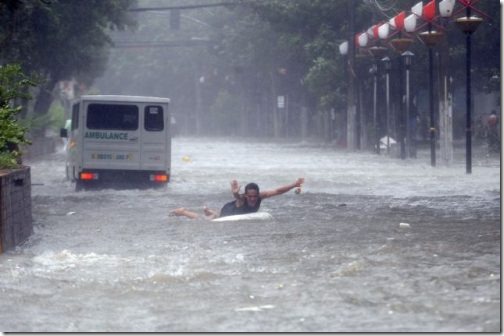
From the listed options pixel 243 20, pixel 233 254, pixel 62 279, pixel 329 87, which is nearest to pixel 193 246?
pixel 233 254

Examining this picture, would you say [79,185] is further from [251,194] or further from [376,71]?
[376,71]

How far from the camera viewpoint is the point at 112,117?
1076 inches

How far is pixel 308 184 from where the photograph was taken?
29.4m

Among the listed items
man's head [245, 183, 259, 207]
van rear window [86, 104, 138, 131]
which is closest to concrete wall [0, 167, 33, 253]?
man's head [245, 183, 259, 207]

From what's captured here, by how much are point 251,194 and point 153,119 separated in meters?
9.55

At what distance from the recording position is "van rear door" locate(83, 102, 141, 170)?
27.1 meters

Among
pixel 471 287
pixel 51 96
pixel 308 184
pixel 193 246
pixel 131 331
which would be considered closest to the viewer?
pixel 131 331

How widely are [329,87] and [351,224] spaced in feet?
117

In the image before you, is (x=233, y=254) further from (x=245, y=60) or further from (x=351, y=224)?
(x=245, y=60)

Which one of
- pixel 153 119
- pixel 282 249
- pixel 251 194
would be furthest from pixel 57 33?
pixel 282 249

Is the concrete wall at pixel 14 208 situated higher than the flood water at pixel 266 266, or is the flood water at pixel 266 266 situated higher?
the concrete wall at pixel 14 208

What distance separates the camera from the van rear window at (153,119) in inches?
1080

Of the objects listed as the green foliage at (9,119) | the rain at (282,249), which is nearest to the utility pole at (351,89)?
the rain at (282,249)

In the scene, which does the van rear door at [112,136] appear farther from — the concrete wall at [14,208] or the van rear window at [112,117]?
the concrete wall at [14,208]
